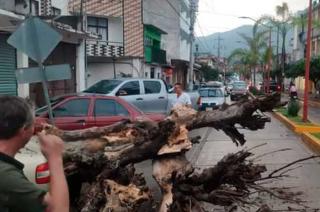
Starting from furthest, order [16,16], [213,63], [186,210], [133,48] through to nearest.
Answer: [213,63] → [133,48] → [16,16] → [186,210]

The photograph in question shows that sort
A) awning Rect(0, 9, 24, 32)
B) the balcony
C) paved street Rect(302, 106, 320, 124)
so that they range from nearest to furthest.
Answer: awning Rect(0, 9, 24, 32), paved street Rect(302, 106, 320, 124), the balcony

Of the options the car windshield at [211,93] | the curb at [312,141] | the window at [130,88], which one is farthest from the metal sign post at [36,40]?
the car windshield at [211,93]

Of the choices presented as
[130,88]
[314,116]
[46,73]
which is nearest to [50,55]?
[130,88]

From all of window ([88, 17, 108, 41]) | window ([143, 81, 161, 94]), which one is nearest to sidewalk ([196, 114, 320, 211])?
window ([143, 81, 161, 94])

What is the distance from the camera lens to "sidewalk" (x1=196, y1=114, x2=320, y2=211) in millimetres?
8417

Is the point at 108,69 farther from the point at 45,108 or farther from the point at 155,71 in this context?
the point at 45,108

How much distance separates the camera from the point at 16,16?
55.9ft

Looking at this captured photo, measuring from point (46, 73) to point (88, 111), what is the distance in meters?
5.09

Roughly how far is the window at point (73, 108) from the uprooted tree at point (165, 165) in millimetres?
5166

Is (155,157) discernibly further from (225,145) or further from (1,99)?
(225,145)

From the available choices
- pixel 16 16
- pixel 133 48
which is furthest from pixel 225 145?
pixel 133 48

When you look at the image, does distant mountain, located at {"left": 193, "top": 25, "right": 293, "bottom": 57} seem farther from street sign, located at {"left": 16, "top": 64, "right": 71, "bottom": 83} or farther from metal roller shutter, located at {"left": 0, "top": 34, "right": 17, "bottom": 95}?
street sign, located at {"left": 16, "top": 64, "right": 71, "bottom": 83}

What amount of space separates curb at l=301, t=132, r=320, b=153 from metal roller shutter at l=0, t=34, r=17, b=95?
1006 centimetres

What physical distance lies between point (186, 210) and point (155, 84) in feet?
45.3
